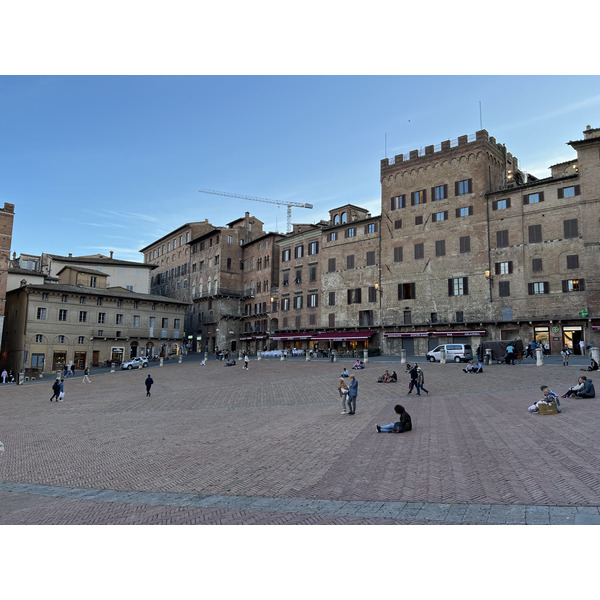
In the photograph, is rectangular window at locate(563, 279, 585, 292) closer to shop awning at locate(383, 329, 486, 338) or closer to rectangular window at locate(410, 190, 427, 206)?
shop awning at locate(383, 329, 486, 338)

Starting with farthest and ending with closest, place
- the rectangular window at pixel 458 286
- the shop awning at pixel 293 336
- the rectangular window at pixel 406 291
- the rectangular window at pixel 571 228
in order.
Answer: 1. the shop awning at pixel 293 336
2. the rectangular window at pixel 406 291
3. the rectangular window at pixel 458 286
4. the rectangular window at pixel 571 228

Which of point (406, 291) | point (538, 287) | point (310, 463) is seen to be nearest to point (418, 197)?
point (406, 291)

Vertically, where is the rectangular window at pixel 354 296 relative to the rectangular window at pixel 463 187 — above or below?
below

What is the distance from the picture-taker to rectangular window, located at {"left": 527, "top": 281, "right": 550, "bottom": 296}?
41438mm

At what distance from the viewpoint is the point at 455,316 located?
153 ft

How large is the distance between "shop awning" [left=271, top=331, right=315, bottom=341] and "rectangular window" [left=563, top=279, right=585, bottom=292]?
27757mm

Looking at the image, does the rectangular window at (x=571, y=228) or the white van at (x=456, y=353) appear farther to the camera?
the rectangular window at (x=571, y=228)

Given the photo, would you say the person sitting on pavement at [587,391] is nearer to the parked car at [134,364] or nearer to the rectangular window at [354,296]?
the rectangular window at [354,296]

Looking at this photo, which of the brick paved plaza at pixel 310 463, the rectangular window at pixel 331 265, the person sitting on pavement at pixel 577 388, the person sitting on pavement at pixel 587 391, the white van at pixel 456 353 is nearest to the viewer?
the brick paved plaza at pixel 310 463

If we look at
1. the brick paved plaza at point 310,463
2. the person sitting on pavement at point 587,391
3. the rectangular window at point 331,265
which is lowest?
the brick paved plaza at point 310,463

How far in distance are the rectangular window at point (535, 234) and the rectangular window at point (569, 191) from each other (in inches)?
127

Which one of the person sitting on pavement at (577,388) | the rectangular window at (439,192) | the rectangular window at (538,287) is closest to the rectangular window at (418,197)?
the rectangular window at (439,192)

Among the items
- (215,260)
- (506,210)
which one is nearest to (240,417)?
(506,210)

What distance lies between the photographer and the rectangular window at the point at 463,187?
47.2 meters
